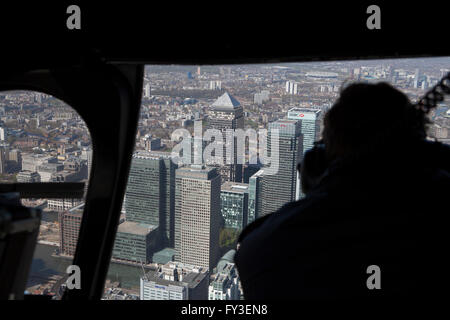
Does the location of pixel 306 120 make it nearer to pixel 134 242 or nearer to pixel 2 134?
pixel 134 242

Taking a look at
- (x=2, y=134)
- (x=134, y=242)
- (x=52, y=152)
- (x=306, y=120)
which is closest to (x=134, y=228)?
(x=134, y=242)

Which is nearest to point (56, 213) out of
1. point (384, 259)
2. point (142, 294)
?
point (142, 294)

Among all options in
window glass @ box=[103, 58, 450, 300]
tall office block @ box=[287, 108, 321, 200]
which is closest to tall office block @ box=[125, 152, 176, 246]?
window glass @ box=[103, 58, 450, 300]

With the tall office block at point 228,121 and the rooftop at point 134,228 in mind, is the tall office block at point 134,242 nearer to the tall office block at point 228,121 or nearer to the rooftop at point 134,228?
the rooftop at point 134,228

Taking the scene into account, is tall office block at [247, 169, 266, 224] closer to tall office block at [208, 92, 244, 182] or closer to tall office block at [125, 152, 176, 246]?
tall office block at [208, 92, 244, 182]

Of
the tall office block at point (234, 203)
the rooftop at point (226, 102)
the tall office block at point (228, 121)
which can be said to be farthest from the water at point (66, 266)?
the rooftop at point (226, 102)
